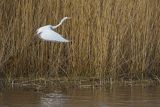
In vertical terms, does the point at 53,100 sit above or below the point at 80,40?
below

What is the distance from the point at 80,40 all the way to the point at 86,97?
4.47 feet

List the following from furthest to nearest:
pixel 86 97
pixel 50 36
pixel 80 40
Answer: pixel 80 40 < pixel 86 97 < pixel 50 36

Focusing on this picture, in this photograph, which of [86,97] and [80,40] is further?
[80,40]

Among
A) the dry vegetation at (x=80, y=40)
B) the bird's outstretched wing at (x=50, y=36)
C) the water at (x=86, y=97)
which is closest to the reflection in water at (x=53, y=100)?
the water at (x=86, y=97)

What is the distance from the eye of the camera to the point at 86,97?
250 inches

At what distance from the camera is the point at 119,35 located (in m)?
7.61

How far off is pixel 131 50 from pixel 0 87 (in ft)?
6.96

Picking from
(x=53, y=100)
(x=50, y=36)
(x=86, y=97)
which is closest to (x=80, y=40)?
(x=86, y=97)

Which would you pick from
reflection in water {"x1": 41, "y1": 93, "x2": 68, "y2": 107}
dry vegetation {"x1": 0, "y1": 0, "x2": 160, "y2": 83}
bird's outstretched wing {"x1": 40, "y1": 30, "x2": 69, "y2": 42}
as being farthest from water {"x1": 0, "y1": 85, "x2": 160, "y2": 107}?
A: bird's outstretched wing {"x1": 40, "y1": 30, "x2": 69, "y2": 42}

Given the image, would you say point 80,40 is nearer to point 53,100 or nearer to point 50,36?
point 50,36

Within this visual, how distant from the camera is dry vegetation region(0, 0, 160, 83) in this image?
7.29 metres

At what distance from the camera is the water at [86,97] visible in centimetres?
579

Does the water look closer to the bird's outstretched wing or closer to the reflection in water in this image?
the reflection in water

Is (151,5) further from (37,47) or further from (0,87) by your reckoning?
(0,87)
